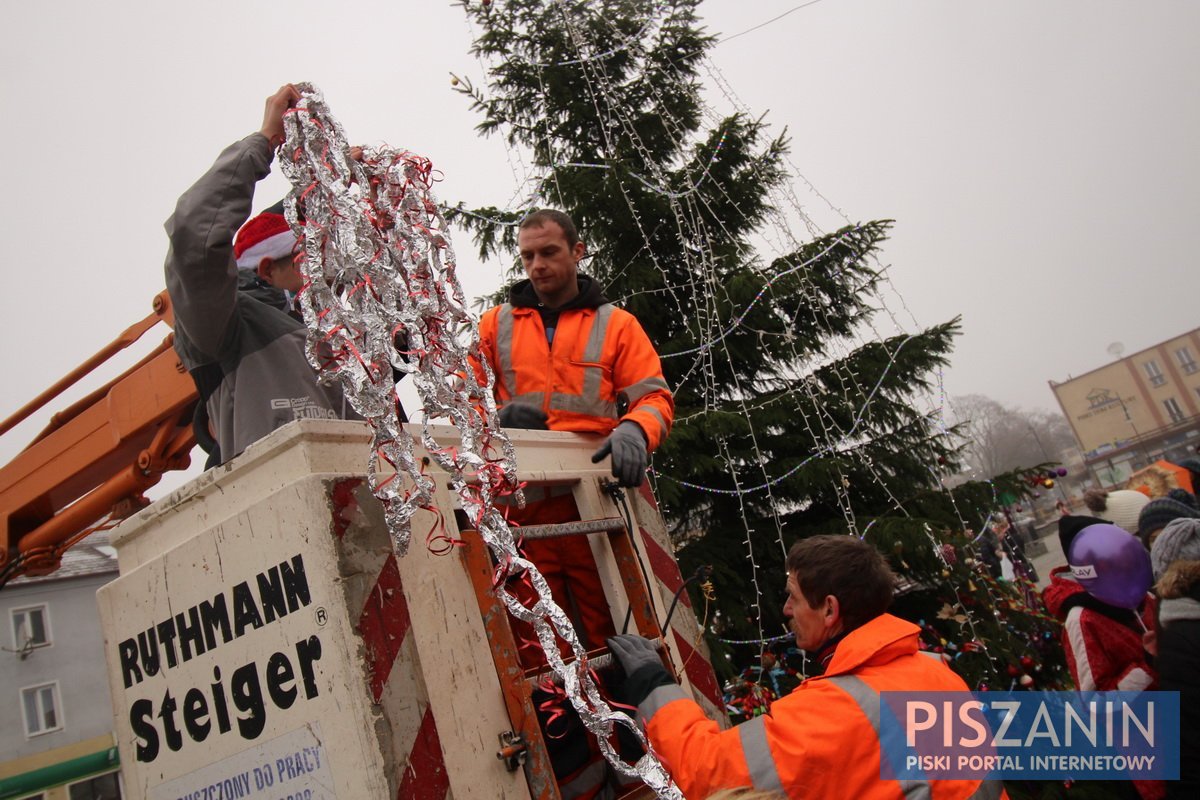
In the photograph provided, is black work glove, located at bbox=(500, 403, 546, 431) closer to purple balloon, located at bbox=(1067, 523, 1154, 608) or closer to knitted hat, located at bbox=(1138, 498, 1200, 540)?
purple balloon, located at bbox=(1067, 523, 1154, 608)

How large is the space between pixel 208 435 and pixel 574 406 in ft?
4.48

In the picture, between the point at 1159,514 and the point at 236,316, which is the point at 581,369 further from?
the point at 1159,514

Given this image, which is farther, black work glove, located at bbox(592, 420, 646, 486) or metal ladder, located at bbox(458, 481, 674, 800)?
black work glove, located at bbox(592, 420, 646, 486)

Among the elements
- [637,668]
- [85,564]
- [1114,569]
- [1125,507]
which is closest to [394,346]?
[637,668]

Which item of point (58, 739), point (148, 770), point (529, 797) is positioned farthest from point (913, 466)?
point (58, 739)

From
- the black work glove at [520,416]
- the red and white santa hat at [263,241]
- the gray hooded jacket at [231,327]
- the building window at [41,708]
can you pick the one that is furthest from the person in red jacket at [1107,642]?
the building window at [41,708]

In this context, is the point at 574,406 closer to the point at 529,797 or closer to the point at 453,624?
the point at 453,624

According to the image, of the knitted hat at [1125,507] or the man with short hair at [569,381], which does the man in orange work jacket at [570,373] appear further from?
the knitted hat at [1125,507]

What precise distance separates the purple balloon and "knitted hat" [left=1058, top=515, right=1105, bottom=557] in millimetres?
189

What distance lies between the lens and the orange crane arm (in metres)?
3.54

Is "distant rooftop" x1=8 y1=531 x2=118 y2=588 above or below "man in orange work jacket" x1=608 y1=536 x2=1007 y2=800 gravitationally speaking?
above

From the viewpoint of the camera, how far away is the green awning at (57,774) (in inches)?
862

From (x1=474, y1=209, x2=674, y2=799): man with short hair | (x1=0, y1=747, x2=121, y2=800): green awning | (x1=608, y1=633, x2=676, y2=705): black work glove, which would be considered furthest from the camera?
(x1=0, y1=747, x2=121, y2=800): green awning

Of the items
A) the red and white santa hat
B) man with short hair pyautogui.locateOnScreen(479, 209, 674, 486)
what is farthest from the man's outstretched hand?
man with short hair pyautogui.locateOnScreen(479, 209, 674, 486)
